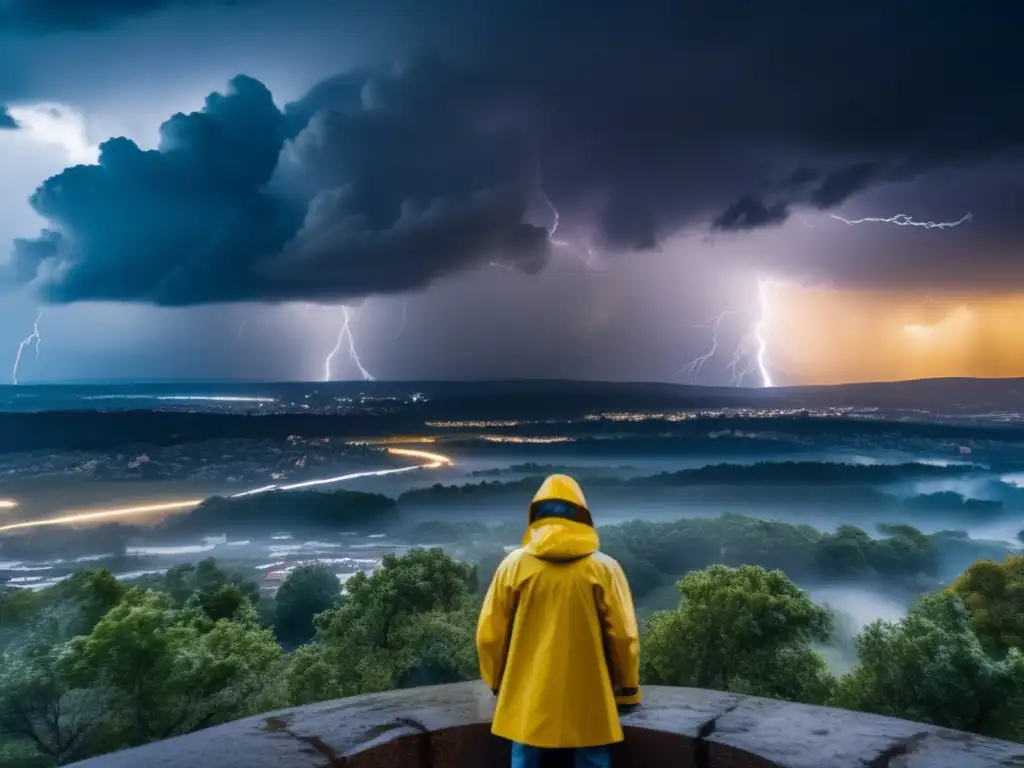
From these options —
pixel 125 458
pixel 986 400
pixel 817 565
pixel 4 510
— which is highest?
pixel 986 400

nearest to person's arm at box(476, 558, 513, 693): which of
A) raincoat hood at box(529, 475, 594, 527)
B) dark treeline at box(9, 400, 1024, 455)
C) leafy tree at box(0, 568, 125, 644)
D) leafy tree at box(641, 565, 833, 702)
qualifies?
raincoat hood at box(529, 475, 594, 527)

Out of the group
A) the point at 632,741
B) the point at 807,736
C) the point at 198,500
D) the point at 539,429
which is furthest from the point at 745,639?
the point at 198,500

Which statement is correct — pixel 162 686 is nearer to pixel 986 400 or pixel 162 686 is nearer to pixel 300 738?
pixel 300 738

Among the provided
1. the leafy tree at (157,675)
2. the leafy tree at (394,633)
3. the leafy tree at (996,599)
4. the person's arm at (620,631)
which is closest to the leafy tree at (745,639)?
the leafy tree at (394,633)

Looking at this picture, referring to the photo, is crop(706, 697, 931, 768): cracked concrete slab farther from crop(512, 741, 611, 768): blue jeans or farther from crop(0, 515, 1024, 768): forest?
crop(0, 515, 1024, 768): forest

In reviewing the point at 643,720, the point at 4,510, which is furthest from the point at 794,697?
the point at 4,510

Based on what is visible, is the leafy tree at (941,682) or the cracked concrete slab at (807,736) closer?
the cracked concrete slab at (807,736)

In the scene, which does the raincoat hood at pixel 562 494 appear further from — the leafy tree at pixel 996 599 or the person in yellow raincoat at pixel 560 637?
the leafy tree at pixel 996 599
